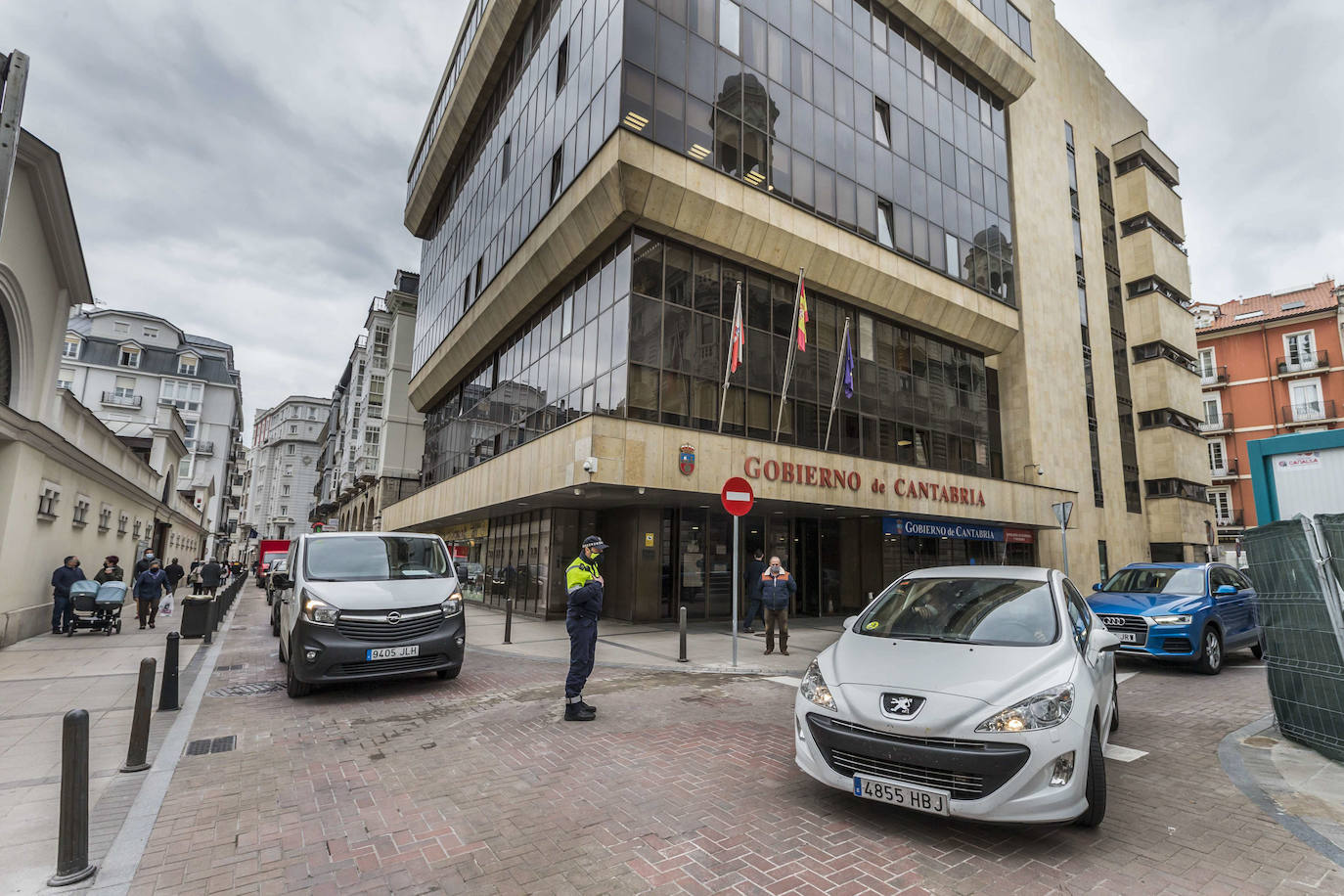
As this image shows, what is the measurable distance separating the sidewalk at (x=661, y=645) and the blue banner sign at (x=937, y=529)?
3898 millimetres

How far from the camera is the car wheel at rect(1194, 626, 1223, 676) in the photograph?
9.44 metres

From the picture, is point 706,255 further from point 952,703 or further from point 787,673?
point 952,703

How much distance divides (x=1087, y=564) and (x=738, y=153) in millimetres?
22622

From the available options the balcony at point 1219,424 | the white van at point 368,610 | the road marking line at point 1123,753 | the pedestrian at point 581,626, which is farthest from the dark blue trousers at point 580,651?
the balcony at point 1219,424

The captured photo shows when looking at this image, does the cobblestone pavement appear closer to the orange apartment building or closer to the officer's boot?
the officer's boot

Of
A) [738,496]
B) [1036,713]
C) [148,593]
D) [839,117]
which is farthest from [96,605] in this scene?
[839,117]

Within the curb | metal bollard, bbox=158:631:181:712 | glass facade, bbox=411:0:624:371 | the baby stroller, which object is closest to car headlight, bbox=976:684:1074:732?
the curb

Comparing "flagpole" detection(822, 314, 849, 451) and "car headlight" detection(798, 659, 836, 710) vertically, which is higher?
"flagpole" detection(822, 314, 849, 451)

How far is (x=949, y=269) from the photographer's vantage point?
2334 centimetres

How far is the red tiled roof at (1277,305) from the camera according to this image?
133 feet

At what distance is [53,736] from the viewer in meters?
6.14

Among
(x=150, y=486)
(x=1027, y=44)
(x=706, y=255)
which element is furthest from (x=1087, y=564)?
(x=150, y=486)

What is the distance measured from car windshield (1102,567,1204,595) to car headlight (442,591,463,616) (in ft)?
35.7

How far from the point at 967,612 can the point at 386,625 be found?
6.47m
